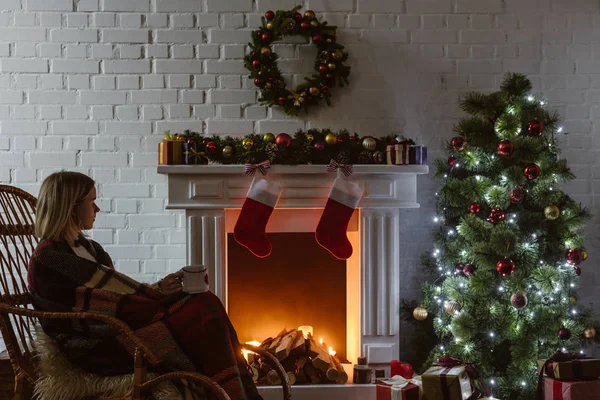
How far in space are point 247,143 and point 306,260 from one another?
712 millimetres

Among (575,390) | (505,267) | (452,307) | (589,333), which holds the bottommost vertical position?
(575,390)

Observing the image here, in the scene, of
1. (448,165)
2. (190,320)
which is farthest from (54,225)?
(448,165)

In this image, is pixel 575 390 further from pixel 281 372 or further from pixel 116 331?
pixel 116 331

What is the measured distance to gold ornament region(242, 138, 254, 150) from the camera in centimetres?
303

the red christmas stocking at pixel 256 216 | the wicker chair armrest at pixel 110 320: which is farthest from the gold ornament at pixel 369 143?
the wicker chair armrest at pixel 110 320

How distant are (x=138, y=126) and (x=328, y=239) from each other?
129 centimetres

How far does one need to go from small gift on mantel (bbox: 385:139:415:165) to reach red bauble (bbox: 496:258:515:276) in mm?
670

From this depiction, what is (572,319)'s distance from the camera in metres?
3.12

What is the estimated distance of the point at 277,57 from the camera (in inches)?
136

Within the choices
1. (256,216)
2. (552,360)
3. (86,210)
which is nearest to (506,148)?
(552,360)

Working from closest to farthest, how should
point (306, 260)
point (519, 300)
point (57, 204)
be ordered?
1. point (57, 204)
2. point (519, 300)
3. point (306, 260)

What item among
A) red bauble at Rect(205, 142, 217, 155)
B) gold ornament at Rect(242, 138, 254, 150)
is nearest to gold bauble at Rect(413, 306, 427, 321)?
gold ornament at Rect(242, 138, 254, 150)

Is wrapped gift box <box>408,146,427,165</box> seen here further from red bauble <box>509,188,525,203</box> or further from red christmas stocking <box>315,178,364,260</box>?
red bauble <box>509,188,525,203</box>

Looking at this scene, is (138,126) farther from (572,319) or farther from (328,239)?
(572,319)
